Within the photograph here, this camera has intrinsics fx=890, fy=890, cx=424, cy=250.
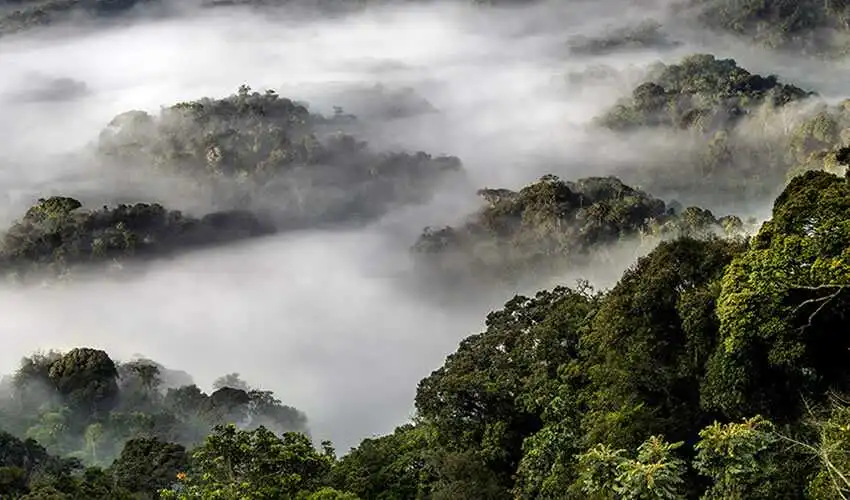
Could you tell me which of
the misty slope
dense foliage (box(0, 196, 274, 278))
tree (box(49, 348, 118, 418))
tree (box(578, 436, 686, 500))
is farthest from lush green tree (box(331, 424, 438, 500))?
dense foliage (box(0, 196, 274, 278))

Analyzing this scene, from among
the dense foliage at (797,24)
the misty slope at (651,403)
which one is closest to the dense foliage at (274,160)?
the dense foliage at (797,24)

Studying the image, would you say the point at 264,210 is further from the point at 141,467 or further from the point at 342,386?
the point at 141,467

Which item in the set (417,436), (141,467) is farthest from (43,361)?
(417,436)

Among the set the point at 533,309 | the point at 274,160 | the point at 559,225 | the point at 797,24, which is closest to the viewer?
the point at 533,309

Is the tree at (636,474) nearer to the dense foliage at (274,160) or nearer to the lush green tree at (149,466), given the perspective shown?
the lush green tree at (149,466)

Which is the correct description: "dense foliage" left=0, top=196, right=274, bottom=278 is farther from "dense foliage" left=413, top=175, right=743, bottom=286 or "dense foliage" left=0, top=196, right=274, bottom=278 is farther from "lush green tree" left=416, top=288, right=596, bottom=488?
"lush green tree" left=416, top=288, right=596, bottom=488

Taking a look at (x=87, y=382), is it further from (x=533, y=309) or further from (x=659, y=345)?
(x=659, y=345)

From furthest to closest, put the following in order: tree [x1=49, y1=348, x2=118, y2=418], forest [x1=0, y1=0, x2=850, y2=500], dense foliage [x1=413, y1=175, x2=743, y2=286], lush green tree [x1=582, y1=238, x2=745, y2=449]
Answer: dense foliage [x1=413, y1=175, x2=743, y2=286] → tree [x1=49, y1=348, x2=118, y2=418] → lush green tree [x1=582, y1=238, x2=745, y2=449] → forest [x1=0, y1=0, x2=850, y2=500]

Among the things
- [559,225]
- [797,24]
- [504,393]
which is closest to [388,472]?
[504,393]
